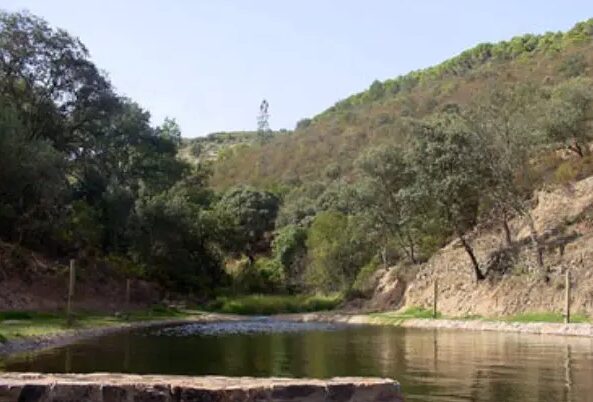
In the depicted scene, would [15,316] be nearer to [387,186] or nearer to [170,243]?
[170,243]

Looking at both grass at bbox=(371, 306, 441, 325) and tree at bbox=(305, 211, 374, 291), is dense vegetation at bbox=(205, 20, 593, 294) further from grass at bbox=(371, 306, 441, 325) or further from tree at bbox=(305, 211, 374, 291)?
grass at bbox=(371, 306, 441, 325)

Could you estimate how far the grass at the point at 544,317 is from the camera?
4338 centimetres

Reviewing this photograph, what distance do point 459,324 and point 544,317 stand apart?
525 centimetres

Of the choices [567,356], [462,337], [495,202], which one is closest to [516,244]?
[495,202]

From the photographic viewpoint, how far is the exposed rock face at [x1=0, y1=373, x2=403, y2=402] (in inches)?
416

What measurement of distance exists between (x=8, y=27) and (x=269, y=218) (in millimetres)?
48426

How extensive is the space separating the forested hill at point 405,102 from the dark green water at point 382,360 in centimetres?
7506

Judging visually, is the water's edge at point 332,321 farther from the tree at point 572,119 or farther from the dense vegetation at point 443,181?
the tree at point 572,119

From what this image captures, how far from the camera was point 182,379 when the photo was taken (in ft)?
37.8

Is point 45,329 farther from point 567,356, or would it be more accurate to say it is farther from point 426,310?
point 426,310

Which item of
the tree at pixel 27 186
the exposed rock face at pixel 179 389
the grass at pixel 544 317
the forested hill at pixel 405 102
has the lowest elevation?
the grass at pixel 544 317

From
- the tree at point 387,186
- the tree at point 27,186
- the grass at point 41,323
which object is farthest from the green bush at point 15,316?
the tree at point 387,186

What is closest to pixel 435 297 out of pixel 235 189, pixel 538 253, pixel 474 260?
pixel 474 260

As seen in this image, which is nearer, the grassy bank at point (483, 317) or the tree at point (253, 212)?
the grassy bank at point (483, 317)
